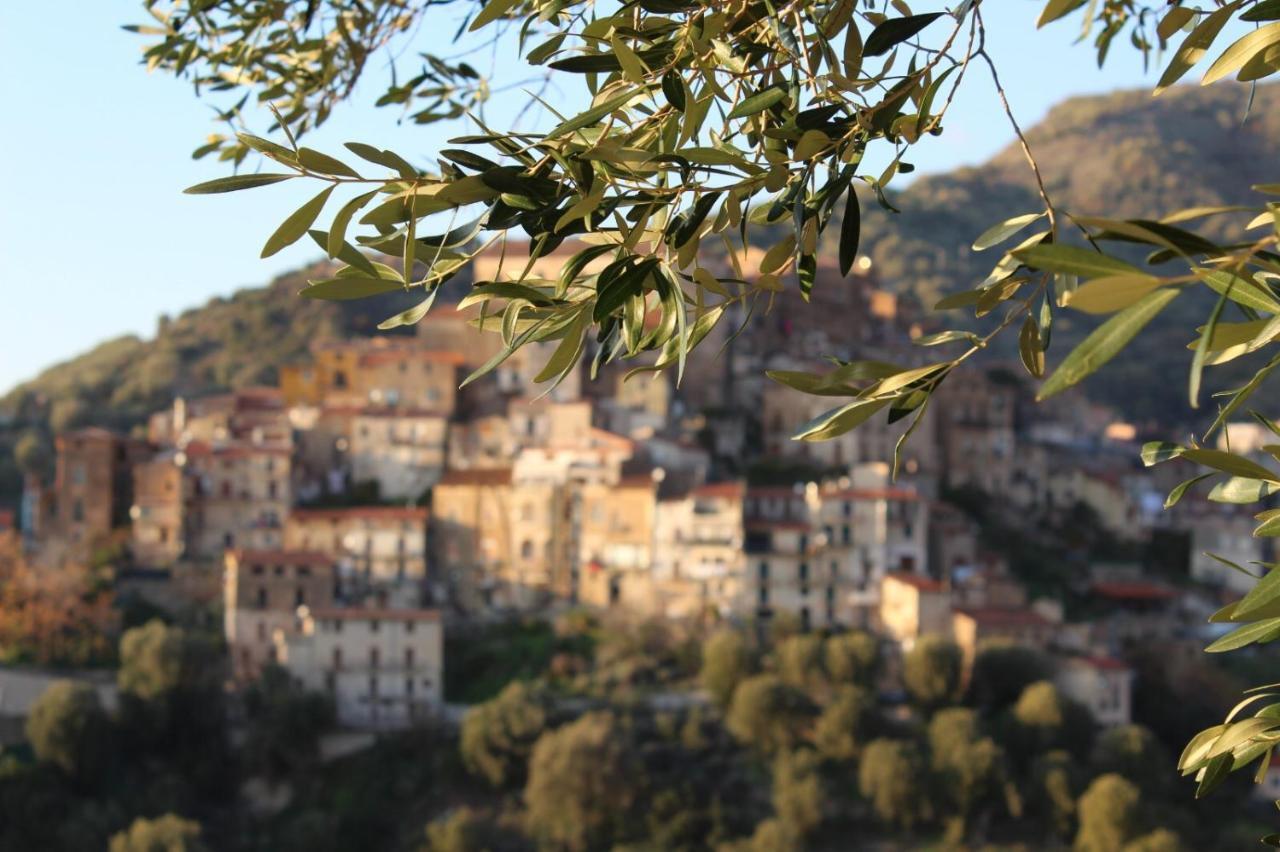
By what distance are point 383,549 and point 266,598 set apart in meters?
3.27

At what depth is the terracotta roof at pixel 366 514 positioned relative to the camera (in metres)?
40.3

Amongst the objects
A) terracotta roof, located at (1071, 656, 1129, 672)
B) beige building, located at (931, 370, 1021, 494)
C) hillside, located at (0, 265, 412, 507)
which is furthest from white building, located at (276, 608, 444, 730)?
hillside, located at (0, 265, 412, 507)

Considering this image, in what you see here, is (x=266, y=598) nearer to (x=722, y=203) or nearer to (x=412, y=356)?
(x=412, y=356)

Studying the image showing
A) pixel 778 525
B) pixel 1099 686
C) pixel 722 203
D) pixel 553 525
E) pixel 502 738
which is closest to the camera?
pixel 722 203

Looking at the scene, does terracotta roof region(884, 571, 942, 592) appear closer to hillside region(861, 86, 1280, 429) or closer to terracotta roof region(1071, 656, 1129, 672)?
terracotta roof region(1071, 656, 1129, 672)

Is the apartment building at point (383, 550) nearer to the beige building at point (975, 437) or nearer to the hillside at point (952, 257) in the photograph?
the beige building at point (975, 437)

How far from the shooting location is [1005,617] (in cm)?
3909

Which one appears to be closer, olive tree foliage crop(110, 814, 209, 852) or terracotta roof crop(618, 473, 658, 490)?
olive tree foliage crop(110, 814, 209, 852)

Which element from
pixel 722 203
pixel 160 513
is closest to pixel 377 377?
pixel 160 513

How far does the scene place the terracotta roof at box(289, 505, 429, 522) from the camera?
1586 inches

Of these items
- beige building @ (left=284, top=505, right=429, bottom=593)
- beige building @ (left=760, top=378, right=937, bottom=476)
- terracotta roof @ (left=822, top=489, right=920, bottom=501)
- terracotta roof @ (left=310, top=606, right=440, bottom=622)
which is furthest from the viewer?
beige building @ (left=760, top=378, right=937, bottom=476)

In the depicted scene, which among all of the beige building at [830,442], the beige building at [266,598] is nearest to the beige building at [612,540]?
the beige building at [830,442]

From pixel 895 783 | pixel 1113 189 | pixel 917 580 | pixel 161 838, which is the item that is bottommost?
pixel 161 838

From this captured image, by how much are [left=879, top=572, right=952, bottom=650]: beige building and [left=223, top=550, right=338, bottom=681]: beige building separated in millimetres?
13163
